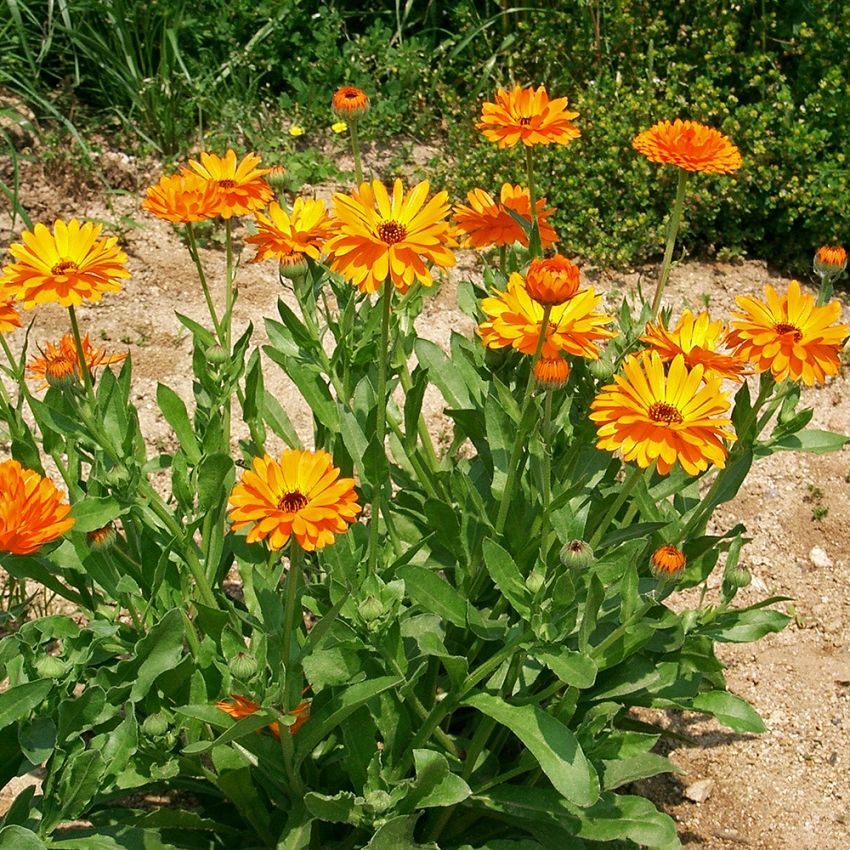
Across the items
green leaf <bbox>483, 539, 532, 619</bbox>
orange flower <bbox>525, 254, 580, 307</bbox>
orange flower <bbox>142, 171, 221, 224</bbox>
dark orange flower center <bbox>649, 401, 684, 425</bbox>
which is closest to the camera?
orange flower <bbox>525, 254, 580, 307</bbox>

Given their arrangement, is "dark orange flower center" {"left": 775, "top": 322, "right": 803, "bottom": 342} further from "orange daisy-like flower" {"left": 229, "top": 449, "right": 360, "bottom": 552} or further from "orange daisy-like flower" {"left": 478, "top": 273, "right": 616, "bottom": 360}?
"orange daisy-like flower" {"left": 229, "top": 449, "right": 360, "bottom": 552}

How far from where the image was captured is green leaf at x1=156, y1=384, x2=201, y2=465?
242 centimetres

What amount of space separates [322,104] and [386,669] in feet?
Answer: 11.3

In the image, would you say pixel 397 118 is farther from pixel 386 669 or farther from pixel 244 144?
pixel 386 669

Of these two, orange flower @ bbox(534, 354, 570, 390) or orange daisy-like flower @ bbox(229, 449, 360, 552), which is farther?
orange flower @ bbox(534, 354, 570, 390)

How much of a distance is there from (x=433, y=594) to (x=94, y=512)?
64 cm

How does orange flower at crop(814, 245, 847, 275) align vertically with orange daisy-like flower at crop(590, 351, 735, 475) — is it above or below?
above

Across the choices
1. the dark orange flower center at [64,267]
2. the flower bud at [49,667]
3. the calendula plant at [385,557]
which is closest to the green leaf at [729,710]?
the calendula plant at [385,557]

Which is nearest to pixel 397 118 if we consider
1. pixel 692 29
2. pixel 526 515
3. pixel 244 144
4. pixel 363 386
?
pixel 244 144

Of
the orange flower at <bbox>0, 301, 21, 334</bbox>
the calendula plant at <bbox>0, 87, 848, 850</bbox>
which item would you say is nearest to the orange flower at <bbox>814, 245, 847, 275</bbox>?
the calendula plant at <bbox>0, 87, 848, 850</bbox>

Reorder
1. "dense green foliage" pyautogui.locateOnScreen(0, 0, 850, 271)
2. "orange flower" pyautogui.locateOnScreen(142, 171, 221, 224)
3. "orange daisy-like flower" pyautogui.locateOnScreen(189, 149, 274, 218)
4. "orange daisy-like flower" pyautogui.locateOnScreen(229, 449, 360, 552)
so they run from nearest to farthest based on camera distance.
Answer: "orange daisy-like flower" pyautogui.locateOnScreen(229, 449, 360, 552)
"orange flower" pyautogui.locateOnScreen(142, 171, 221, 224)
"orange daisy-like flower" pyautogui.locateOnScreen(189, 149, 274, 218)
"dense green foliage" pyautogui.locateOnScreen(0, 0, 850, 271)

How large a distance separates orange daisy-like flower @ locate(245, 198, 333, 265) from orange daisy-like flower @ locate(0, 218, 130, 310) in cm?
30

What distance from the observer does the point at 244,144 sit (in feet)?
15.7

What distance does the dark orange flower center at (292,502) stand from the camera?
1.70 metres
